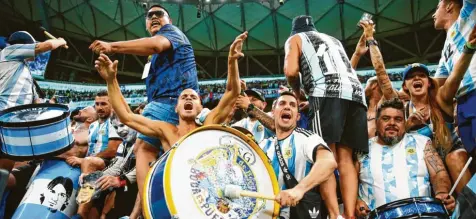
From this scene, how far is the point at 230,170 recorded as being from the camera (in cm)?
229

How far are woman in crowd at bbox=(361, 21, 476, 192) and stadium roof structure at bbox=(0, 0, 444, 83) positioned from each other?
521 inches

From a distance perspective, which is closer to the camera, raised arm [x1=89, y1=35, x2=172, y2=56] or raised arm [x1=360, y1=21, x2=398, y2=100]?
raised arm [x1=89, y1=35, x2=172, y2=56]

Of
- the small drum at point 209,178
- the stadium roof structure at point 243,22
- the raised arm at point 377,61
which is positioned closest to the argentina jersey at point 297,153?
the small drum at point 209,178

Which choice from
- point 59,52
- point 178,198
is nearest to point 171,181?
point 178,198

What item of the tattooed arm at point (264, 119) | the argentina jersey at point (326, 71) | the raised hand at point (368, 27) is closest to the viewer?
the argentina jersey at point (326, 71)

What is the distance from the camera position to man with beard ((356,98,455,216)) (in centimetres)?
288

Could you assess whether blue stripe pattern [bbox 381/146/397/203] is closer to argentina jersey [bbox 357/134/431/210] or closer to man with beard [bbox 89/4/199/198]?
argentina jersey [bbox 357/134/431/210]

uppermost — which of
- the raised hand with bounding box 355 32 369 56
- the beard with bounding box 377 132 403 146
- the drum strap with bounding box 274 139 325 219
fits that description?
the raised hand with bounding box 355 32 369 56

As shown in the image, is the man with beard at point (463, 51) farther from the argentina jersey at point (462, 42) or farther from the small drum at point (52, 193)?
the small drum at point (52, 193)

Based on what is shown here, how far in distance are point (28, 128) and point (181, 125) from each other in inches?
48.5

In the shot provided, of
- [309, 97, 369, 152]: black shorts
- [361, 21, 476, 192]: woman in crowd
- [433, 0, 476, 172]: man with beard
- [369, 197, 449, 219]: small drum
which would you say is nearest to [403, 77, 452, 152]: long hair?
[361, 21, 476, 192]: woman in crowd

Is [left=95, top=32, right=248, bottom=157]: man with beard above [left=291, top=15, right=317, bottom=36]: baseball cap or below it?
below

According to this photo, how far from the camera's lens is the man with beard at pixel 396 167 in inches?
113

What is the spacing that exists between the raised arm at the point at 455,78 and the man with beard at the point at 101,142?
2941 mm
